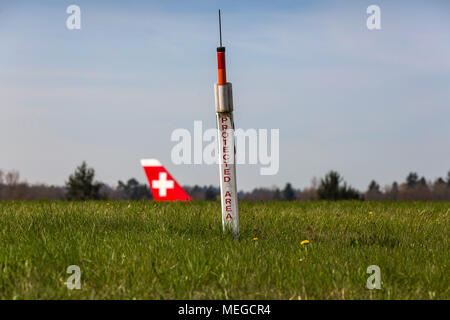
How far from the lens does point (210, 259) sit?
5.17 m

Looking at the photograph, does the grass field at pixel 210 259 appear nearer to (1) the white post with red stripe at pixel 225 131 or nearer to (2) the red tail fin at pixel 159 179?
(1) the white post with red stripe at pixel 225 131

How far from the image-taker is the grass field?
175 inches

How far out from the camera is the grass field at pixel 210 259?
14.5 ft

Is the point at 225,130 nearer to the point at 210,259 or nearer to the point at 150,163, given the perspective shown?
the point at 210,259

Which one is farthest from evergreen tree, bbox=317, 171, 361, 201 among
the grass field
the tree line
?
the grass field

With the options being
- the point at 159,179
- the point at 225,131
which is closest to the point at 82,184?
the point at 159,179

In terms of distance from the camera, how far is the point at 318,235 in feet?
24.4

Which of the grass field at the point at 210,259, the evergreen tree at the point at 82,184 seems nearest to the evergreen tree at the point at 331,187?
the evergreen tree at the point at 82,184

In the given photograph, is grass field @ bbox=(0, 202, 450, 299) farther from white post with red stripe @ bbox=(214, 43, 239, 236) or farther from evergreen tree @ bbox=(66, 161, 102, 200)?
evergreen tree @ bbox=(66, 161, 102, 200)

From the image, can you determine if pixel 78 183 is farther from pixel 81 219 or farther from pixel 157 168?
pixel 81 219
